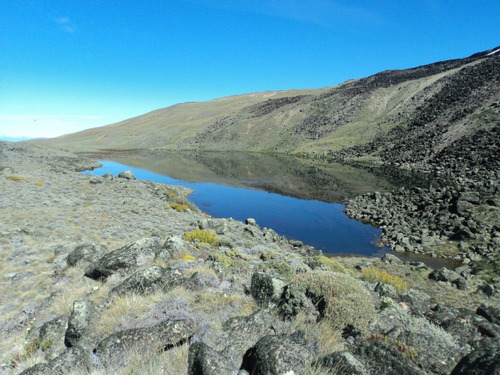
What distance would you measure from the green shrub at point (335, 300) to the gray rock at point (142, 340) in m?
2.65

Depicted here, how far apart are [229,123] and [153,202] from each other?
397 ft

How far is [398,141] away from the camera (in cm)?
7700

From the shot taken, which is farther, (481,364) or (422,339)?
(422,339)

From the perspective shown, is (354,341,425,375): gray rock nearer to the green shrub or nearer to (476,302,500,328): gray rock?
the green shrub

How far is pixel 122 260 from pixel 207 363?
6.25 meters

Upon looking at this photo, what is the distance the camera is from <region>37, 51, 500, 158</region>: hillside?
251 ft

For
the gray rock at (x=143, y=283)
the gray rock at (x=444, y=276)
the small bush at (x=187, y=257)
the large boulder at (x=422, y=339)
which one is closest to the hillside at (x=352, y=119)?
the gray rock at (x=444, y=276)

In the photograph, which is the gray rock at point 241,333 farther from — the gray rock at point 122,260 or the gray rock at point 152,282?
the gray rock at point 122,260

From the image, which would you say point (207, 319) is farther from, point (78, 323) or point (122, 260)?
point (122, 260)

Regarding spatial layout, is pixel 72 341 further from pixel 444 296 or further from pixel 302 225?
pixel 302 225

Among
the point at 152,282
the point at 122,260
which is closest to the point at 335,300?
the point at 152,282

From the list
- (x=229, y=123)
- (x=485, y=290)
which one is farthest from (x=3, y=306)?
(x=229, y=123)

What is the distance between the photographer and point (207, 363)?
4516mm

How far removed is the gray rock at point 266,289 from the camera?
7.45m
